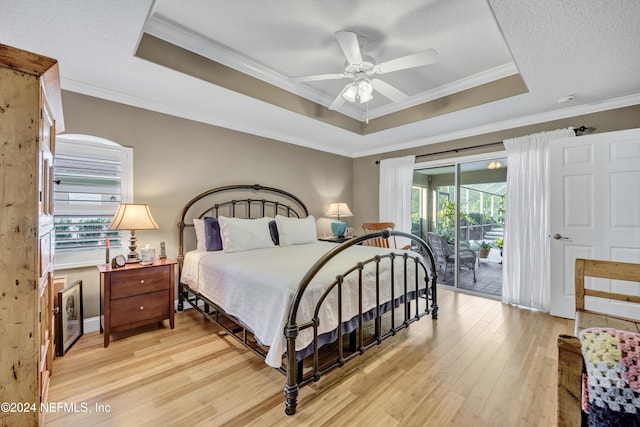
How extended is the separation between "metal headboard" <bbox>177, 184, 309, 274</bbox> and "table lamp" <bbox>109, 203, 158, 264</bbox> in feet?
1.78

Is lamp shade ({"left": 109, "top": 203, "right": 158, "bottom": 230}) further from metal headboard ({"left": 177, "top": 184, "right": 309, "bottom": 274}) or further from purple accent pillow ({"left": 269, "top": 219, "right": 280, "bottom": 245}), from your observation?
purple accent pillow ({"left": 269, "top": 219, "right": 280, "bottom": 245})

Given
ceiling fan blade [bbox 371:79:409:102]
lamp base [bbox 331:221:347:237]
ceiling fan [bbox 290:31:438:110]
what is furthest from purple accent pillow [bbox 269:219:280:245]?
ceiling fan blade [bbox 371:79:409:102]

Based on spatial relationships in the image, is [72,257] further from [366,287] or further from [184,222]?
[366,287]

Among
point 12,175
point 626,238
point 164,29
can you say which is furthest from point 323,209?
point 12,175

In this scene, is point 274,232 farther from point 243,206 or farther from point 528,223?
point 528,223

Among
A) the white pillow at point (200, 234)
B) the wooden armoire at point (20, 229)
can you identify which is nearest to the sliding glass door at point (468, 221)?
the white pillow at point (200, 234)

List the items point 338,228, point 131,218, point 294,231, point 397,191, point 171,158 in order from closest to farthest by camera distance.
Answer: point 131,218
point 171,158
point 294,231
point 338,228
point 397,191

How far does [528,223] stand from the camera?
3428 mm

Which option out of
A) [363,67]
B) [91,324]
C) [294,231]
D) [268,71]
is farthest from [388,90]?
[91,324]

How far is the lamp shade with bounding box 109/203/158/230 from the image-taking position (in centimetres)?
254

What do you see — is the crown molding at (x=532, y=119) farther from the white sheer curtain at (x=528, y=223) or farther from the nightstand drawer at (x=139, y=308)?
the nightstand drawer at (x=139, y=308)

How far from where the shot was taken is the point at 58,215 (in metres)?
2.55

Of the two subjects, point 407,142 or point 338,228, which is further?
point 407,142

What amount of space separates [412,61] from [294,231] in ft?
7.62
